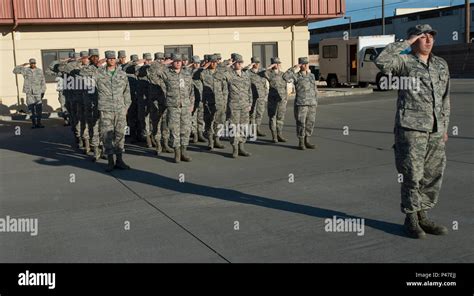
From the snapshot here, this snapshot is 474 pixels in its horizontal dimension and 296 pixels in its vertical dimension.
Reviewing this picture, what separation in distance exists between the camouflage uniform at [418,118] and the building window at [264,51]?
1563 centimetres

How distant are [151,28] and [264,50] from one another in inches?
182

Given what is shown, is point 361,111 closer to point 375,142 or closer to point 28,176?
point 375,142

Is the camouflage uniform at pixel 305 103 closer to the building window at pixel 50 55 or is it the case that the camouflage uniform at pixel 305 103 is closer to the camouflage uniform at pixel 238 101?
the camouflage uniform at pixel 238 101

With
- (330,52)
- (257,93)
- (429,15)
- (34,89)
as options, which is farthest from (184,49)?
(429,15)

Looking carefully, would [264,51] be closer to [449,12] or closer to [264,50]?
[264,50]

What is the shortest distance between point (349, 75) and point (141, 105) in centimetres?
1789

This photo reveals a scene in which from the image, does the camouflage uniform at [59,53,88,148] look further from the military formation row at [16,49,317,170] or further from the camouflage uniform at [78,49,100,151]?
the camouflage uniform at [78,49,100,151]

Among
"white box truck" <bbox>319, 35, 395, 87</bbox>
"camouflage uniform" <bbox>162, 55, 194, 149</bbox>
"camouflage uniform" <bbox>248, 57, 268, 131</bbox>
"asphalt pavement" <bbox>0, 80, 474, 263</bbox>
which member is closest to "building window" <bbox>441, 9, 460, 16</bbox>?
"white box truck" <bbox>319, 35, 395, 87</bbox>

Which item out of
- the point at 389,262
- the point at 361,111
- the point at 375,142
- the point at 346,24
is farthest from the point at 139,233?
the point at 346,24

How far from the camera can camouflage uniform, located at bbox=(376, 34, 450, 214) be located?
4598 mm

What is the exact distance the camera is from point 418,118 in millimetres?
4605

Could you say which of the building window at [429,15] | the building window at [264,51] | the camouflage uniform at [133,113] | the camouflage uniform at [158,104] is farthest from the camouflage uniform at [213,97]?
the building window at [429,15]
